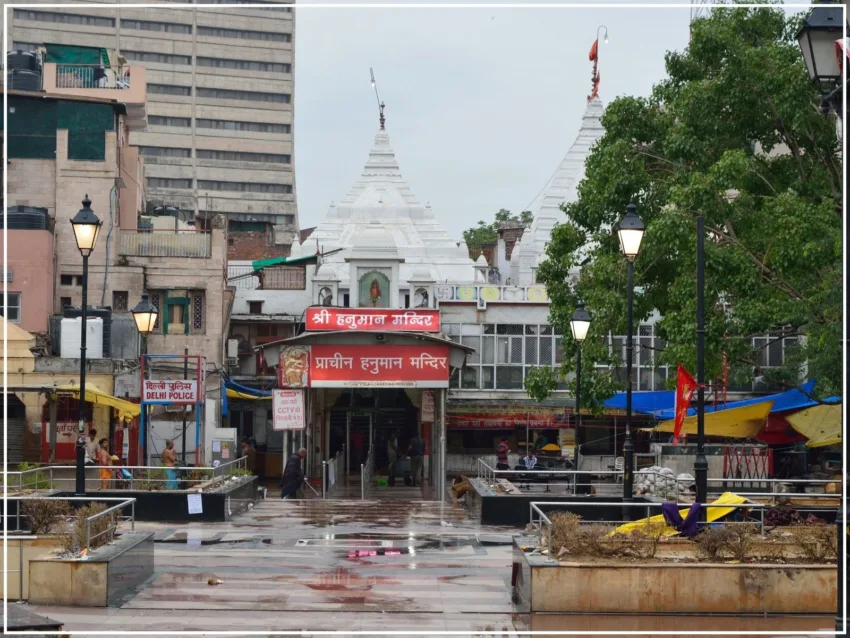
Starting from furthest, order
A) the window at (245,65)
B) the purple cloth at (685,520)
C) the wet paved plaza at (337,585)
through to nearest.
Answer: the window at (245,65) < the purple cloth at (685,520) < the wet paved plaza at (337,585)

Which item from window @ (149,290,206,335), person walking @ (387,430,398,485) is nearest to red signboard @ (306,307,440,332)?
person walking @ (387,430,398,485)

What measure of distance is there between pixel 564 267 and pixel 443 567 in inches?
550

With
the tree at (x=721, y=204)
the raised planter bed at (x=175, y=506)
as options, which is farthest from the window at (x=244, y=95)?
the raised planter bed at (x=175, y=506)

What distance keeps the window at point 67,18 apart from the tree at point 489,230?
133 ft

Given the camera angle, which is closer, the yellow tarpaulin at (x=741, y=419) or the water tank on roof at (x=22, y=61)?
the yellow tarpaulin at (x=741, y=419)

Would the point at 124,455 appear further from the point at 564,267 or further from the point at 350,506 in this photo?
the point at 564,267

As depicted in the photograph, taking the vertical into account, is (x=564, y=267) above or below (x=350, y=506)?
above

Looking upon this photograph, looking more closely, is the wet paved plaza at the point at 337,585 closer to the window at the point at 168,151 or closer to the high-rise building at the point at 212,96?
the high-rise building at the point at 212,96

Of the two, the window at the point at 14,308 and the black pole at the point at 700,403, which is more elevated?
the window at the point at 14,308

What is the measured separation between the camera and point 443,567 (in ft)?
62.9

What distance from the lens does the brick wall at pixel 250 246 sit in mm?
64438

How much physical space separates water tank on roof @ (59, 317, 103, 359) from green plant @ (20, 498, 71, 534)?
21.4 m

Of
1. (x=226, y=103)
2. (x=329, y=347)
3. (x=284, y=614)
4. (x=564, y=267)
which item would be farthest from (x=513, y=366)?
(x=226, y=103)

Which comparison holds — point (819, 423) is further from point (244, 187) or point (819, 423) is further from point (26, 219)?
point (244, 187)
